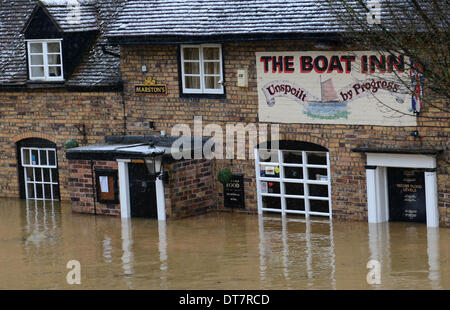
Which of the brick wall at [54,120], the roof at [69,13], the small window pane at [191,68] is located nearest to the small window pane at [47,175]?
the brick wall at [54,120]

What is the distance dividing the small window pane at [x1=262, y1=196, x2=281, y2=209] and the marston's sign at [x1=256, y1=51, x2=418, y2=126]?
183 cm

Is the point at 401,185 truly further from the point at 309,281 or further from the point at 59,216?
the point at 59,216

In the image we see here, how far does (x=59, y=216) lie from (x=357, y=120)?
744 centimetres

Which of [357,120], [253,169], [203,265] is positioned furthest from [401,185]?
[203,265]

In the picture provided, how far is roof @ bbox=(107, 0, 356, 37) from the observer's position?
22.9 m

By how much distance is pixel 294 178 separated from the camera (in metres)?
24.4

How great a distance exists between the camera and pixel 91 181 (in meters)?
25.4

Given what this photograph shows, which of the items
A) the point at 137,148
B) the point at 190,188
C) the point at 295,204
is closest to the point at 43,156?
the point at 137,148

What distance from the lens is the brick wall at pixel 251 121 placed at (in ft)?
72.8

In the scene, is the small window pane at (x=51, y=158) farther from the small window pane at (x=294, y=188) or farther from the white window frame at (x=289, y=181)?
the small window pane at (x=294, y=188)

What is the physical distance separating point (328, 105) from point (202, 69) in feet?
10.4

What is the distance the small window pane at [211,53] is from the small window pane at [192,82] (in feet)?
1.91

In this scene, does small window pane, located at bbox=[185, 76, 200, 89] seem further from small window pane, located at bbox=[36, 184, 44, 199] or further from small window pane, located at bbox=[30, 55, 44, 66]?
small window pane, located at bbox=[36, 184, 44, 199]

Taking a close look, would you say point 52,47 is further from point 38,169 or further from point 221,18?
point 221,18
